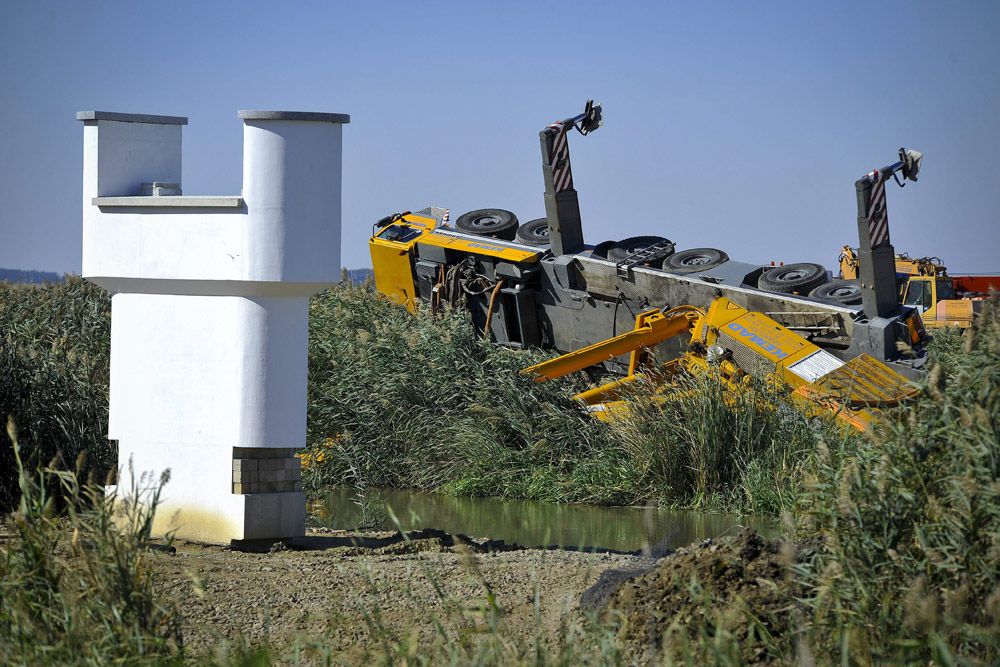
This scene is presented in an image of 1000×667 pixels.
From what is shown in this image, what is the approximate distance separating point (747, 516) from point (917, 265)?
20385 mm

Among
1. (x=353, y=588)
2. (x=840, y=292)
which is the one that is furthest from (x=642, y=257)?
(x=353, y=588)

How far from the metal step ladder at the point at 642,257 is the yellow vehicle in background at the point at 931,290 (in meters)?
9.43

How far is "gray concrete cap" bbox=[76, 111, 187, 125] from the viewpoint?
379 inches

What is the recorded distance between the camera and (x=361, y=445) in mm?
14031

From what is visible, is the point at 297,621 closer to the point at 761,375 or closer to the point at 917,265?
the point at 761,375

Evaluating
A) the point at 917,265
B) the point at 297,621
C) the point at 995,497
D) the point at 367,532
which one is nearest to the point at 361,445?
the point at 367,532

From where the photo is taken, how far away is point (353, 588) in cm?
728

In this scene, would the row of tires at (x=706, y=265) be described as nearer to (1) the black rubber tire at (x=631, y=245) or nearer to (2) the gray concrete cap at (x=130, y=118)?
(1) the black rubber tire at (x=631, y=245)

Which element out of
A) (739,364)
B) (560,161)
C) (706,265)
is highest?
(560,161)

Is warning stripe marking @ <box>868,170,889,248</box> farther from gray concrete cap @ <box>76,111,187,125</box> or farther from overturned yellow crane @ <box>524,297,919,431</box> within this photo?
gray concrete cap @ <box>76,111,187,125</box>

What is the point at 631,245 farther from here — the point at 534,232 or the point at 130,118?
the point at 130,118

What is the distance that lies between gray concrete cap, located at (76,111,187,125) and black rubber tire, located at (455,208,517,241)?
7764 mm

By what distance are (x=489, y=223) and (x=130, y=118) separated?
8.58 m

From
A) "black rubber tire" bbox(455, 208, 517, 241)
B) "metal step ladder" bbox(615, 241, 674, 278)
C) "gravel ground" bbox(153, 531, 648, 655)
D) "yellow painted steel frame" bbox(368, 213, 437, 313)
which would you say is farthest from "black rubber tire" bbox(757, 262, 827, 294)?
"gravel ground" bbox(153, 531, 648, 655)
